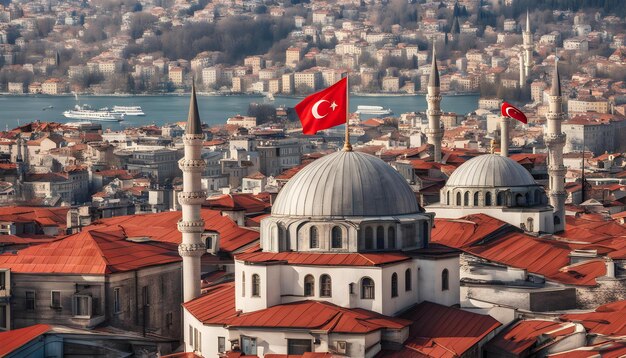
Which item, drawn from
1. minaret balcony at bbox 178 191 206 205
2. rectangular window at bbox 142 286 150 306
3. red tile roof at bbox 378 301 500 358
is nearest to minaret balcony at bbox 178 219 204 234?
minaret balcony at bbox 178 191 206 205

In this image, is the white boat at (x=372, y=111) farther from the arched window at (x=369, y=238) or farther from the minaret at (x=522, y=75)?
the arched window at (x=369, y=238)

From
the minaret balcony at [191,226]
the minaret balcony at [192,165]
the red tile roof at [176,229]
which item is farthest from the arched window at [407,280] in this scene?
the red tile roof at [176,229]

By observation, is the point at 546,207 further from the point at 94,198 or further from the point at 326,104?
the point at 94,198

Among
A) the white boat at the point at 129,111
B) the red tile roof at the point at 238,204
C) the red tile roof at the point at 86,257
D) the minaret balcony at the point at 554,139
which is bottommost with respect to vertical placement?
the red tile roof at the point at 86,257

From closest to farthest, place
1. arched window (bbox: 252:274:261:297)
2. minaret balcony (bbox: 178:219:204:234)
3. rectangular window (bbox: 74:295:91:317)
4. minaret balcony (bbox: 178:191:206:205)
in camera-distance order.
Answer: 1. arched window (bbox: 252:274:261:297)
2. rectangular window (bbox: 74:295:91:317)
3. minaret balcony (bbox: 178:219:204:234)
4. minaret balcony (bbox: 178:191:206:205)

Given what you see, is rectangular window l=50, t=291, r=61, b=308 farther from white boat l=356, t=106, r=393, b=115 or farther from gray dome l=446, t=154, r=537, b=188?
white boat l=356, t=106, r=393, b=115

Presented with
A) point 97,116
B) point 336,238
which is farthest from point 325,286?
point 97,116

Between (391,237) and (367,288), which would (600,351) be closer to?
(367,288)
